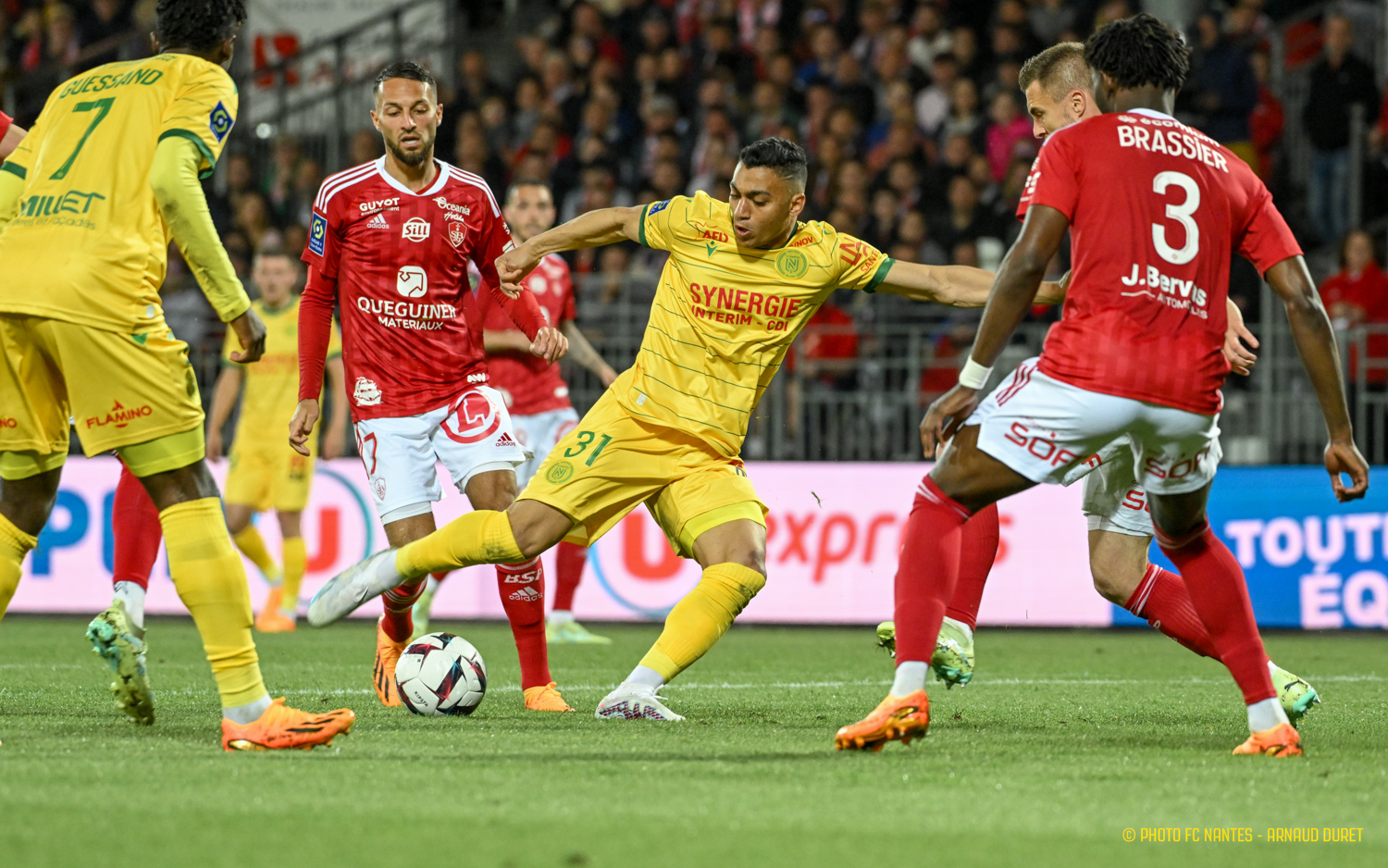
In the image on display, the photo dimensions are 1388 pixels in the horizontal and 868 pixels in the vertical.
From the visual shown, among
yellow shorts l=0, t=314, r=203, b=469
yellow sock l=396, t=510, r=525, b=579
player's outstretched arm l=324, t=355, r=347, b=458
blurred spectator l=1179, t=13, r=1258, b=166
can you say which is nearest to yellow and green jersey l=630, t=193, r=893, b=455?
yellow sock l=396, t=510, r=525, b=579

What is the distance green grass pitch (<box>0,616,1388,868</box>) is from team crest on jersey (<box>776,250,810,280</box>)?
5.37 ft

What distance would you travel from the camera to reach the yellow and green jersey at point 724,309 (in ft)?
20.3

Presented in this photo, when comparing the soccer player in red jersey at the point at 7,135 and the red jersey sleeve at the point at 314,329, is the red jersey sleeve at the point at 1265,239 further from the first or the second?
the soccer player in red jersey at the point at 7,135

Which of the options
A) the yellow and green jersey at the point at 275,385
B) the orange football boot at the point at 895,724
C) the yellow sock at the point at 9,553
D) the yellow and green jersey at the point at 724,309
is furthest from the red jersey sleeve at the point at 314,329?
the yellow and green jersey at the point at 275,385

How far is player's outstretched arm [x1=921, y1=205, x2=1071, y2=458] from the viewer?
15.7 ft

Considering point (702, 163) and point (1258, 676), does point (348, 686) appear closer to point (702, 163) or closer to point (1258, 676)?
point (1258, 676)

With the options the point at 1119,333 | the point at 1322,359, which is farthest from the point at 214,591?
the point at 1322,359

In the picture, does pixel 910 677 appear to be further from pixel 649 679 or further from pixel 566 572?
pixel 566 572

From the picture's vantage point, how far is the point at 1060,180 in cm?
489

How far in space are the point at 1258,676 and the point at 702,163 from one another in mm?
11169

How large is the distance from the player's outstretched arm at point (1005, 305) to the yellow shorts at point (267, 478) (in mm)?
7315

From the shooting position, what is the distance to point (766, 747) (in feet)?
17.3

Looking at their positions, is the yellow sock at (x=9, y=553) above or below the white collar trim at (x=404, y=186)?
below

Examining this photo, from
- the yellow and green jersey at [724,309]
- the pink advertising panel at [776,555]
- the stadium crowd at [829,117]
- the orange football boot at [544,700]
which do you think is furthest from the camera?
the stadium crowd at [829,117]
